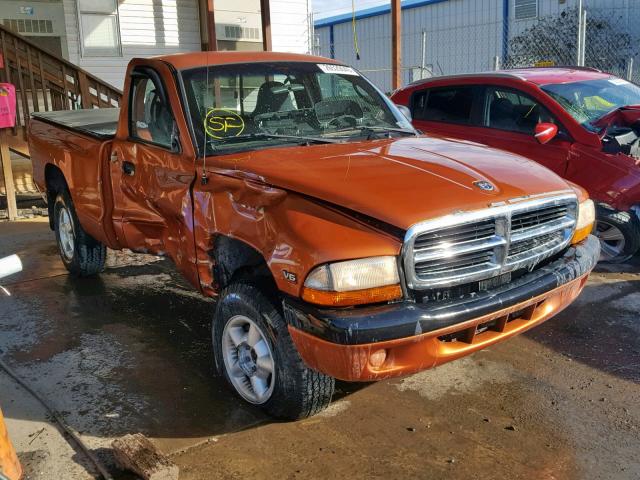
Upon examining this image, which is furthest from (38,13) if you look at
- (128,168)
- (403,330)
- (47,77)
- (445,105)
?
(403,330)

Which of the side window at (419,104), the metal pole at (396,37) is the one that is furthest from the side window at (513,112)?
the metal pole at (396,37)

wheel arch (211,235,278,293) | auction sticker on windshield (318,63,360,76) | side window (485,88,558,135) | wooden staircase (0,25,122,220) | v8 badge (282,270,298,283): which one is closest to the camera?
v8 badge (282,270,298,283)

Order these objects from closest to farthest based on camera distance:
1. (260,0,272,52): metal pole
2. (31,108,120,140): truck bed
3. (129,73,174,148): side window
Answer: (129,73,174,148): side window < (31,108,120,140): truck bed < (260,0,272,52): metal pole

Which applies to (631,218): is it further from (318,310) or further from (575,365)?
(318,310)

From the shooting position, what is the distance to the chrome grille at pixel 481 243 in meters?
2.75

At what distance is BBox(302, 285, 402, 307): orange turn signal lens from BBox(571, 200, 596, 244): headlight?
4.62 ft

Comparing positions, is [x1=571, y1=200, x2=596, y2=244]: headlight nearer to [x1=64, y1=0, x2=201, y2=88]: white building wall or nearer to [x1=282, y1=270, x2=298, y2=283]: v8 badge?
[x1=282, y1=270, x2=298, y2=283]: v8 badge

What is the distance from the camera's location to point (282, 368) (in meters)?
3.01

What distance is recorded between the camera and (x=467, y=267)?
2.91 m

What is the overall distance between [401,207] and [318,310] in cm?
59

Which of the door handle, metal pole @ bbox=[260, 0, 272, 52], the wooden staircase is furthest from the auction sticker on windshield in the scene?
metal pole @ bbox=[260, 0, 272, 52]

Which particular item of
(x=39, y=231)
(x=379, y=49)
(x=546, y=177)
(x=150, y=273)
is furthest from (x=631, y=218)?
(x=379, y=49)

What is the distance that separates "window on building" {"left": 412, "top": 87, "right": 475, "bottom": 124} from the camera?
6668 mm

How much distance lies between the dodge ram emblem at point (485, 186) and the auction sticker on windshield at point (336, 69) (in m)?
1.82
